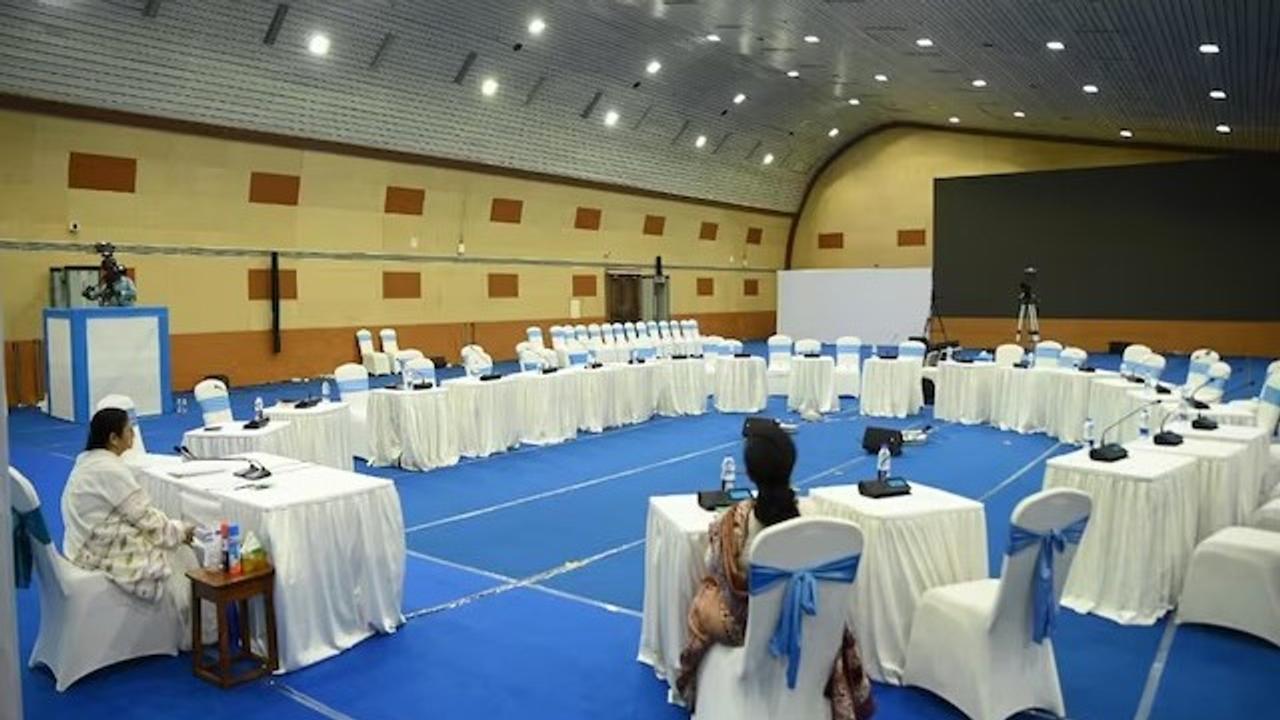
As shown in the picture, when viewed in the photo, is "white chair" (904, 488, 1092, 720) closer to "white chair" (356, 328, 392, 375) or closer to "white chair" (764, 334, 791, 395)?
"white chair" (764, 334, 791, 395)

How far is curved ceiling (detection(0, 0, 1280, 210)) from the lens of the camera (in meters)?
11.7

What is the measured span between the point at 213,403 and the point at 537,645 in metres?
4.44

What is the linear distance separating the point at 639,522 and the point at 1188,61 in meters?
10.7

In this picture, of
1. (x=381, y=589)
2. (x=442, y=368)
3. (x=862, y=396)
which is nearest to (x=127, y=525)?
(x=381, y=589)

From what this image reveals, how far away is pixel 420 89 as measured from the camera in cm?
1586

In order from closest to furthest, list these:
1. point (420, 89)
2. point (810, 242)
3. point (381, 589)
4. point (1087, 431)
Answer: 1. point (381, 589)
2. point (1087, 431)
3. point (420, 89)
4. point (810, 242)

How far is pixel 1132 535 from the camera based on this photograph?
4.79 m

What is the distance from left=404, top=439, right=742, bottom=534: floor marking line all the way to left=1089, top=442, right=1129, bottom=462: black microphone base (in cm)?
424

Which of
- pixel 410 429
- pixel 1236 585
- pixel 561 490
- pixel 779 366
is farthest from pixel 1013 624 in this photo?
pixel 779 366

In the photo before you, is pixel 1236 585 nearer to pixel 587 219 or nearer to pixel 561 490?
pixel 561 490

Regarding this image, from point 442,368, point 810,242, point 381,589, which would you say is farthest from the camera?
point 810,242

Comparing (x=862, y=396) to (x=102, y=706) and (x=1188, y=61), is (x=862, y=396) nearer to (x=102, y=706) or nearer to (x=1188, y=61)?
(x=1188, y=61)

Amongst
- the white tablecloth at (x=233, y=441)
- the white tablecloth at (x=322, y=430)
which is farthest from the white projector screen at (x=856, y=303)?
the white tablecloth at (x=233, y=441)

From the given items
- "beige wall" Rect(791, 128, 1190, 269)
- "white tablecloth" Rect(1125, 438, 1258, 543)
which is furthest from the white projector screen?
"white tablecloth" Rect(1125, 438, 1258, 543)
